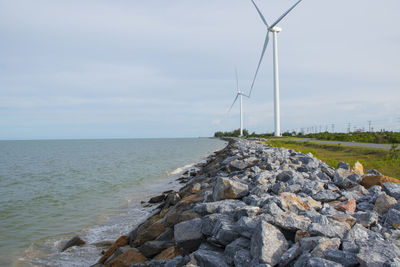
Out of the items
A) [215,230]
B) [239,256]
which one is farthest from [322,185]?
[239,256]

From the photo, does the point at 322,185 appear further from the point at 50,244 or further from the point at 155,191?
the point at 155,191

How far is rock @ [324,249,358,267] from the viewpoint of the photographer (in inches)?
132

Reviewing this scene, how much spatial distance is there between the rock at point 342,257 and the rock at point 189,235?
216cm

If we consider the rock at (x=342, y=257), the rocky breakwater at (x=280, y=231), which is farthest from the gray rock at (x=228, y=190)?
the rock at (x=342, y=257)

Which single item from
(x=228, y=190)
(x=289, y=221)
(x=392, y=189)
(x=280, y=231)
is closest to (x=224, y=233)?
(x=280, y=231)

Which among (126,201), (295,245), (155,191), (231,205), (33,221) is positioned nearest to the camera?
(295,245)

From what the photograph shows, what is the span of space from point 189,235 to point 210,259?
3.59 feet

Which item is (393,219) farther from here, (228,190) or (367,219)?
(228,190)

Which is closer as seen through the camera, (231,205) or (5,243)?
(231,205)

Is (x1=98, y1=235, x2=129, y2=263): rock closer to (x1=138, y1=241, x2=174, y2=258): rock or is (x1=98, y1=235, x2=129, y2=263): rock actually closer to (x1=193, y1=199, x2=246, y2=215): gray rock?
(x1=138, y1=241, x2=174, y2=258): rock

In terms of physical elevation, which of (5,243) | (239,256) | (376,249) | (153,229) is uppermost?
(376,249)

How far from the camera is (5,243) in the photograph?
8891 mm

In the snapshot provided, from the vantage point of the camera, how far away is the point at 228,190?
6367mm

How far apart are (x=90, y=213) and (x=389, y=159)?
45.8 feet
